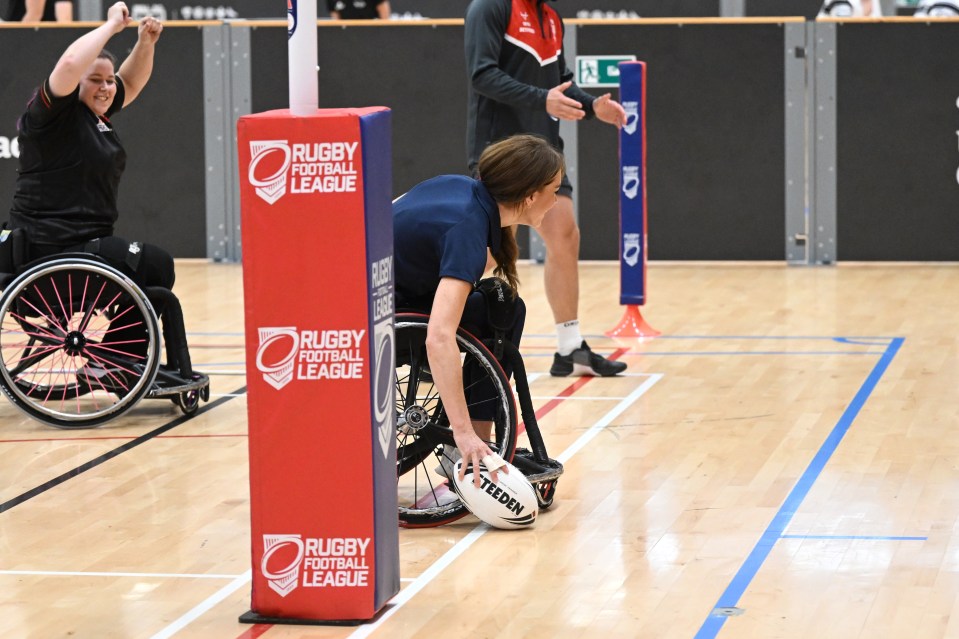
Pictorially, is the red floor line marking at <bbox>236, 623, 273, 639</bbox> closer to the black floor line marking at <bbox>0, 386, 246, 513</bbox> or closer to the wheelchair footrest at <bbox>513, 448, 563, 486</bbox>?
the wheelchair footrest at <bbox>513, 448, 563, 486</bbox>

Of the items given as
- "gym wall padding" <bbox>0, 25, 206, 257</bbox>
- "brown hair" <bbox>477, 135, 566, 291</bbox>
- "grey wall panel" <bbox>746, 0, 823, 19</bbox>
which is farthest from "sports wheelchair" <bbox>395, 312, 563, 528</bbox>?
"grey wall panel" <bbox>746, 0, 823, 19</bbox>

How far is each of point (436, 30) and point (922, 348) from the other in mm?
4195

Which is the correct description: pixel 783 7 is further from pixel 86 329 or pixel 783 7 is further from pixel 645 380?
pixel 86 329

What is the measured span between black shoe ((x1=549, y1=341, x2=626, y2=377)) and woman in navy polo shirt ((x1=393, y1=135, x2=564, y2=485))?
1928mm

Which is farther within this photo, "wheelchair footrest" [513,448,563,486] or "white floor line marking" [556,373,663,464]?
"white floor line marking" [556,373,663,464]

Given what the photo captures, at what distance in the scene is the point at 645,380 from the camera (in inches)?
241

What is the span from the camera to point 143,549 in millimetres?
3887

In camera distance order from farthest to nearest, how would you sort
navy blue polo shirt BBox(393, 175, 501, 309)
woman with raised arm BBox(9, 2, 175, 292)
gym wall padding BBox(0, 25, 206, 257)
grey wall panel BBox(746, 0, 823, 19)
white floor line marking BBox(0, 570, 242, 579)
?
grey wall panel BBox(746, 0, 823, 19)
gym wall padding BBox(0, 25, 206, 257)
woman with raised arm BBox(9, 2, 175, 292)
navy blue polo shirt BBox(393, 175, 501, 309)
white floor line marking BBox(0, 570, 242, 579)

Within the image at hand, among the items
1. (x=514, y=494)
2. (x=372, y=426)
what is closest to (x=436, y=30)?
(x=514, y=494)

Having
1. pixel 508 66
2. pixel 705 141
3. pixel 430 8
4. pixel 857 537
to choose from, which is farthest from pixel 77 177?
pixel 430 8

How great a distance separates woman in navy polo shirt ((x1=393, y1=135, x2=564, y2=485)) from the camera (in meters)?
3.67

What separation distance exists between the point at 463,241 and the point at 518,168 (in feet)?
0.90

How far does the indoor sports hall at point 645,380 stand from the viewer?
11.0 ft

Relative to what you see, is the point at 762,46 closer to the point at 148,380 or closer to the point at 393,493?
the point at 148,380
